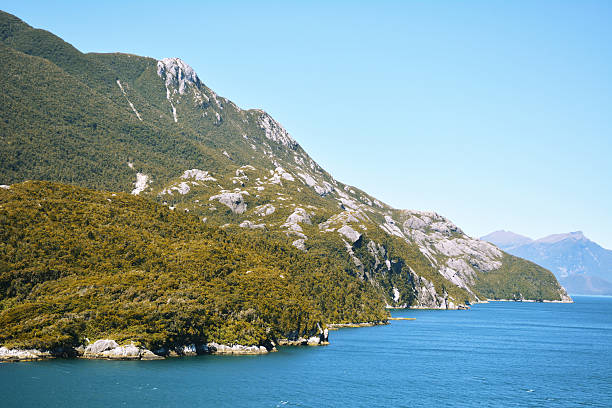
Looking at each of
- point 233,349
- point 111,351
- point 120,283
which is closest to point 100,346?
point 111,351

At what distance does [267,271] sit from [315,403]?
8895 cm


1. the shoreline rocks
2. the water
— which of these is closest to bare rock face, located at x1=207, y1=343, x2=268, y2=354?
the shoreline rocks

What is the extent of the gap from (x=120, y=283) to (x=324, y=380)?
66544mm

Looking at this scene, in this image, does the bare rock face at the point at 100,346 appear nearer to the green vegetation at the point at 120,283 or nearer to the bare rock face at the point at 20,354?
the green vegetation at the point at 120,283

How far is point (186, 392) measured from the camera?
9156cm

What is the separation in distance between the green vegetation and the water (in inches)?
364

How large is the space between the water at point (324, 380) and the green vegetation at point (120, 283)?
30.3 ft

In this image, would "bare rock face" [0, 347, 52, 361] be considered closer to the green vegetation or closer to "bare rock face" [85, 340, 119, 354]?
the green vegetation

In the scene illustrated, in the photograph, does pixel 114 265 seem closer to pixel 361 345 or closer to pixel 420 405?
pixel 361 345

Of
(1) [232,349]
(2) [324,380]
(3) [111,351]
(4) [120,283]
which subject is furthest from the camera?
(4) [120,283]

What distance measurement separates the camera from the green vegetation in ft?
397

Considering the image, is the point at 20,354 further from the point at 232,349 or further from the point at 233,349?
the point at 233,349

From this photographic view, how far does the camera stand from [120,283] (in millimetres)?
139000

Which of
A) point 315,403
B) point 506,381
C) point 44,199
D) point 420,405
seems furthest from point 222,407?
point 44,199
